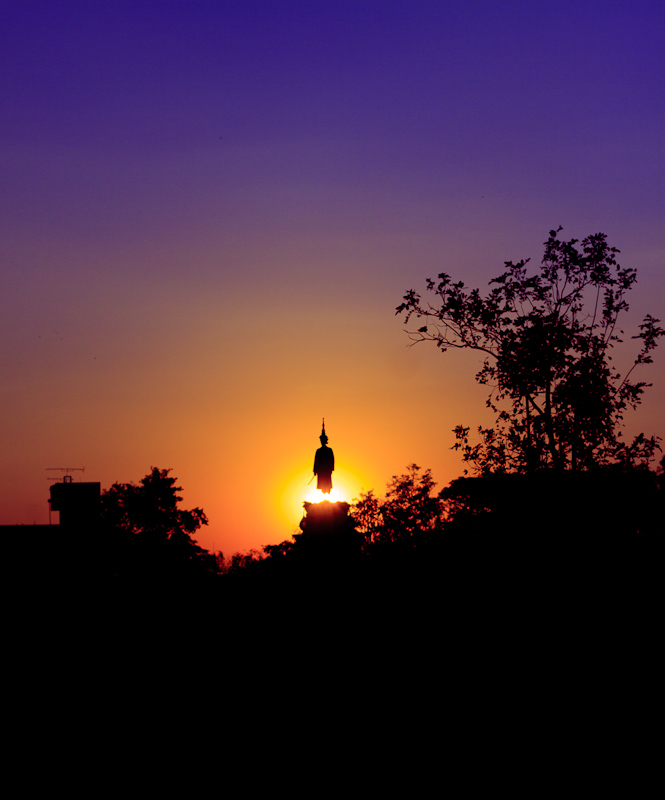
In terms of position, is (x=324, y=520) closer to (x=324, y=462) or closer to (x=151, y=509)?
(x=324, y=462)

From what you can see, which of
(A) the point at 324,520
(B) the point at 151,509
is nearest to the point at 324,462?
Result: (A) the point at 324,520

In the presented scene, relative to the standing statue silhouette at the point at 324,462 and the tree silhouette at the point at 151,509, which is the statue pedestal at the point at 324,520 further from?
the tree silhouette at the point at 151,509

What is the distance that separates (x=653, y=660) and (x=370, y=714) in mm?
4893

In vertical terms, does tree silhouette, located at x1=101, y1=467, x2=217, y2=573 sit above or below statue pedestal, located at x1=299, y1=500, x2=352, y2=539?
above

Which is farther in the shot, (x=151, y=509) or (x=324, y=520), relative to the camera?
(x=151, y=509)

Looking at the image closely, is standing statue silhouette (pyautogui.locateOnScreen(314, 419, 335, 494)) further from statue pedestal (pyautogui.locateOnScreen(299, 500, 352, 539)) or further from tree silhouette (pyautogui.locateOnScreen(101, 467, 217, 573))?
tree silhouette (pyautogui.locateOnScreen(101, 467, 217, 573))

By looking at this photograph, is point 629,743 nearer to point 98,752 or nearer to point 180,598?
point 98,752

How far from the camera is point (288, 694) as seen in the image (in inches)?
611

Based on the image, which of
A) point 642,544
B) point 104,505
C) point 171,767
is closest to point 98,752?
point 171,767

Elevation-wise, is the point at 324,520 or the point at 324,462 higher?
the point at 324,462

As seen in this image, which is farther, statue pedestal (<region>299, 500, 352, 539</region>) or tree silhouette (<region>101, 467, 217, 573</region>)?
tree silhouette (<region>101, 467, 217, 573</region>)

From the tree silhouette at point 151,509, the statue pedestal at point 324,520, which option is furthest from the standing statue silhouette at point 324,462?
the tree silhouette at point 151,509

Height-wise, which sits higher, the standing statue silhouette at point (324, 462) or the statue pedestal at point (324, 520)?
the standing statue silhouette at point (324, 462)

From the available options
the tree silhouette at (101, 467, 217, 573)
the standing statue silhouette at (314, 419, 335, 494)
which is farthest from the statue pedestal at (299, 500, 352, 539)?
the tree silhouette at (101, 467, 217, 573)
